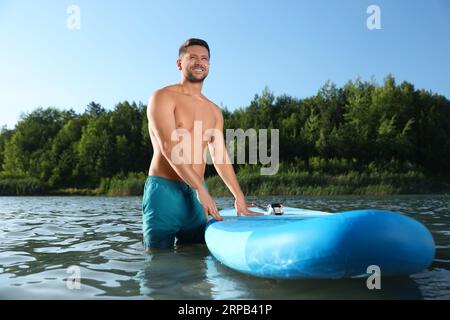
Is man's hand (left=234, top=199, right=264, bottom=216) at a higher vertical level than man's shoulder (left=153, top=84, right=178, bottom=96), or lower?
lower

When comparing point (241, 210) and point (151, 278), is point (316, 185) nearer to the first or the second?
point (241, 210)

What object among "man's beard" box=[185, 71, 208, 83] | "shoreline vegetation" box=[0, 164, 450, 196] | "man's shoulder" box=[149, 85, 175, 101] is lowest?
"shoreline vegetation" box=[0, 164, 450, 196]

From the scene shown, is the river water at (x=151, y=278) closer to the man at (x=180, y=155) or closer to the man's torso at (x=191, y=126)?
the man at (x=180, y=155)

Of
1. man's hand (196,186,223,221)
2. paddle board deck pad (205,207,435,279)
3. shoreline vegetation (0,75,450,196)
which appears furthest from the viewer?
shoreline vegetation (0,75,450,196)

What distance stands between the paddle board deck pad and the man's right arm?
2.78 ft

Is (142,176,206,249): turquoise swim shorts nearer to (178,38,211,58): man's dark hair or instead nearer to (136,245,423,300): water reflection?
(136,245,423,300): water reflection

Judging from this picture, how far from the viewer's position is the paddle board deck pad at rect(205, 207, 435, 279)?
232 centimetres

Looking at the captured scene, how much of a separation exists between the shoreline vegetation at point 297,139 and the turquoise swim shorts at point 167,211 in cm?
1951

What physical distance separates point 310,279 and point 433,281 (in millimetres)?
811

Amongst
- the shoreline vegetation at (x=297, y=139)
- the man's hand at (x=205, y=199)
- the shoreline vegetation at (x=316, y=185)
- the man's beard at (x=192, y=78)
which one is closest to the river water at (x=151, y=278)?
the man's hand at (x=205, y=199)

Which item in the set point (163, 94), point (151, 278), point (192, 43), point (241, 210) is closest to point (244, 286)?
point (151, 278)

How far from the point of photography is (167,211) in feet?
12.2

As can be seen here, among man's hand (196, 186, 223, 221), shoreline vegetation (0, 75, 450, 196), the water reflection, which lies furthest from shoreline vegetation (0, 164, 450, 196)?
the water reflection
